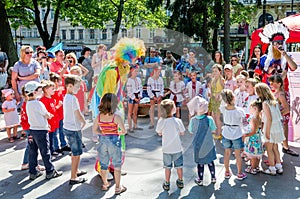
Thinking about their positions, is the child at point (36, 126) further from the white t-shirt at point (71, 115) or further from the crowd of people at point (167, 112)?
the white t-shirt at point (71, 115)

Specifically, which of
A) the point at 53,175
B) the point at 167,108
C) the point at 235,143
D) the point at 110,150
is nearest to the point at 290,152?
the point at 235,143

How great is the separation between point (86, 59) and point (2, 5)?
7135 millimetres

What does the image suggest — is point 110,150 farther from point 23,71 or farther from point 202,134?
point 23,71

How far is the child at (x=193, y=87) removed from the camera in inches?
208

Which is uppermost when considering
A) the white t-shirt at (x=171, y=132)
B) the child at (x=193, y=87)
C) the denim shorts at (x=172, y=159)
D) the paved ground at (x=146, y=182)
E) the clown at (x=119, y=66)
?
the clown at (x=119, y=66)

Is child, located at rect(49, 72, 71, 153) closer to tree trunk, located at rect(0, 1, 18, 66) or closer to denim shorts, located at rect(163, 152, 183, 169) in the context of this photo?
denim shorts, located at rect(163, 152, 183, 169)

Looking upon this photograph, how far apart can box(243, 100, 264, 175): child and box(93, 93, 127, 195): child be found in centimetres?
178

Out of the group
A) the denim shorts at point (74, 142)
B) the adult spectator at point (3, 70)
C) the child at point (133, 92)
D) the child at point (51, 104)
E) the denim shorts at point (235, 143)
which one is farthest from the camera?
the adult spectator at point (3, 70)

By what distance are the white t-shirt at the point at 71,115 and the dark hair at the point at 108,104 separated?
1.74 feet

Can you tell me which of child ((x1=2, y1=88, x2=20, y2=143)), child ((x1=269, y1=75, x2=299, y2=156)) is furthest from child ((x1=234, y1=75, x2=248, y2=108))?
child ((x1=2, y1=88, x2=20, y2=143))

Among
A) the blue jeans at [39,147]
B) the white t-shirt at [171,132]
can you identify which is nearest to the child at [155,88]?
the white t-shirt at [171,132]

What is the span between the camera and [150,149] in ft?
16.8

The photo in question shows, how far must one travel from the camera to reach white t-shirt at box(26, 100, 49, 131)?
12.9ft

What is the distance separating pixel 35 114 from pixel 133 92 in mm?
1430
